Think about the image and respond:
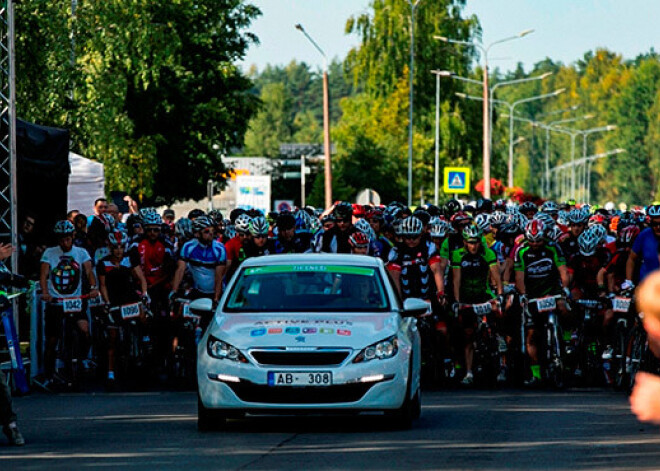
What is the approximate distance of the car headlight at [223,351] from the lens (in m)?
13.4

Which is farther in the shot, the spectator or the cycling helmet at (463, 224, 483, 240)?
the cycling helmet at (463, 224, 483, 240)

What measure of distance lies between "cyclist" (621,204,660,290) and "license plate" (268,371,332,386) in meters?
4.11

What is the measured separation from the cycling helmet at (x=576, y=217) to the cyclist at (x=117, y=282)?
512cm

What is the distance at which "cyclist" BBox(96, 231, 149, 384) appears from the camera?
1964 centimetres

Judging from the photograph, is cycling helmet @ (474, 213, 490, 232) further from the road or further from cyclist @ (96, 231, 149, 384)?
the road

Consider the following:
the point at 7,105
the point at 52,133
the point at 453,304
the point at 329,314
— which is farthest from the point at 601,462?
the point at 52,133

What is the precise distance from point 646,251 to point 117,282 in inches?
237

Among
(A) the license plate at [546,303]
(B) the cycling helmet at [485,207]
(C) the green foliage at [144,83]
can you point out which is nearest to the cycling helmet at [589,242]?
(A) the license plate at [546,303]

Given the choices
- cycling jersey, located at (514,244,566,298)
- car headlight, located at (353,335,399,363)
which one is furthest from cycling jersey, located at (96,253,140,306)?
car headlight, located at (353,335,399,363)

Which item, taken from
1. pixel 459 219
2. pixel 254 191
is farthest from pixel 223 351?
pixel 254 191

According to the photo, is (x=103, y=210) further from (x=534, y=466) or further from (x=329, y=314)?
(x=534, y=466)

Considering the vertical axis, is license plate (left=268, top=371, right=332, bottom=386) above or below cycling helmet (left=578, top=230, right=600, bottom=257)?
below

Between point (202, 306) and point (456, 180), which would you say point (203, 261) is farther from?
point (456, 180)

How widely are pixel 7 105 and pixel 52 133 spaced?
2.99 m
